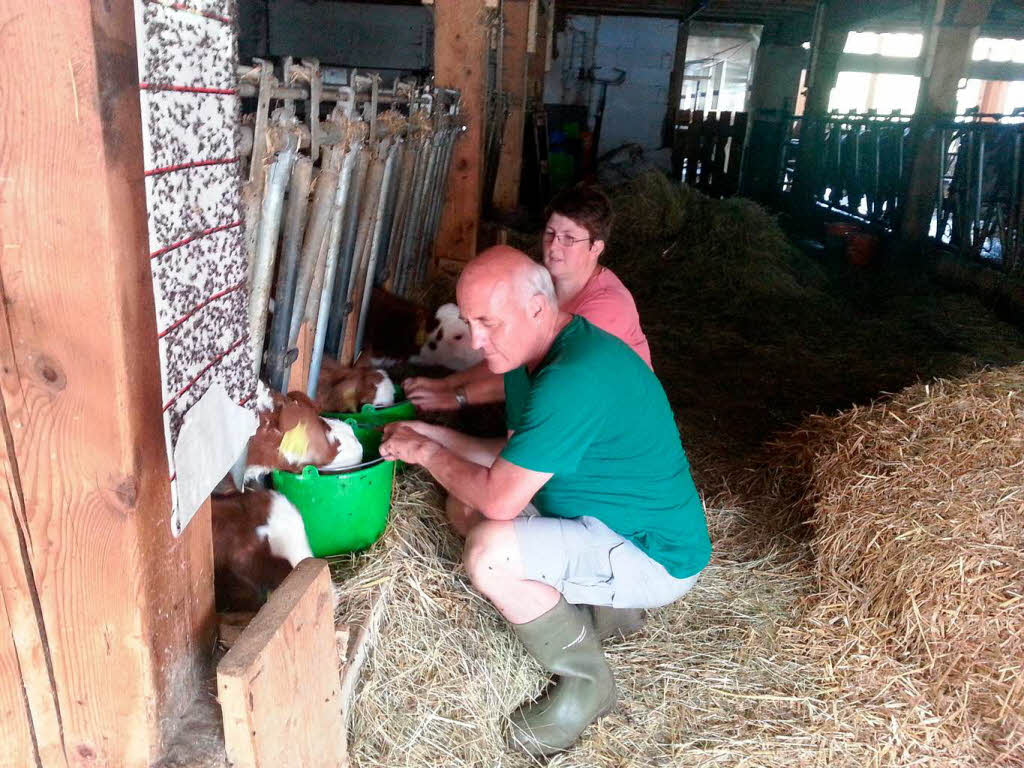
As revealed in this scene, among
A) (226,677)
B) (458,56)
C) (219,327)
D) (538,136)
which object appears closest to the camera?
(226,677)

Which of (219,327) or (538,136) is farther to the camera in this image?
(538,136)

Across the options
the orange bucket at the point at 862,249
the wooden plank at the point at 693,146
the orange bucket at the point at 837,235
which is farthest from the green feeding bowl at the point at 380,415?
the wooden plank at the point at 693,146

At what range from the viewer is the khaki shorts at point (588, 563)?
2535 millimetres

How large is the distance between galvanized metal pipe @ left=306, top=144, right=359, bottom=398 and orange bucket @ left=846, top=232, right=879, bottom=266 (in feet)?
26.4

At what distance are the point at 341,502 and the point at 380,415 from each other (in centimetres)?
54

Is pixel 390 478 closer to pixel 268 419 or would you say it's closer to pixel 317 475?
pixel 317 475

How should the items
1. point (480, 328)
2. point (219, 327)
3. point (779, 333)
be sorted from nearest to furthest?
point (219, 327), point (480, 328), point (779, 333)

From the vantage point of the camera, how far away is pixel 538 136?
11.7 meters

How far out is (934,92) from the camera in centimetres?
880

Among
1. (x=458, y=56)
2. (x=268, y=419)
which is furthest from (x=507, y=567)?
(x=458, y=56)

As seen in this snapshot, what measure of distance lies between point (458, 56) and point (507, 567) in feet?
12.6

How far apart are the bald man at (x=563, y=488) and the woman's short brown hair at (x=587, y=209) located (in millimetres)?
939

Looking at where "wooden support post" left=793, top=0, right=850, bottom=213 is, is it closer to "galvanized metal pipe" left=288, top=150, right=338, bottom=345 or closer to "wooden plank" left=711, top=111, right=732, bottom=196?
"wooden plank" left=711, top=111, right=732, bottom=196

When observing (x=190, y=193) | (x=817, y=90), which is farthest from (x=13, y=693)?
(x=817, y=90)
